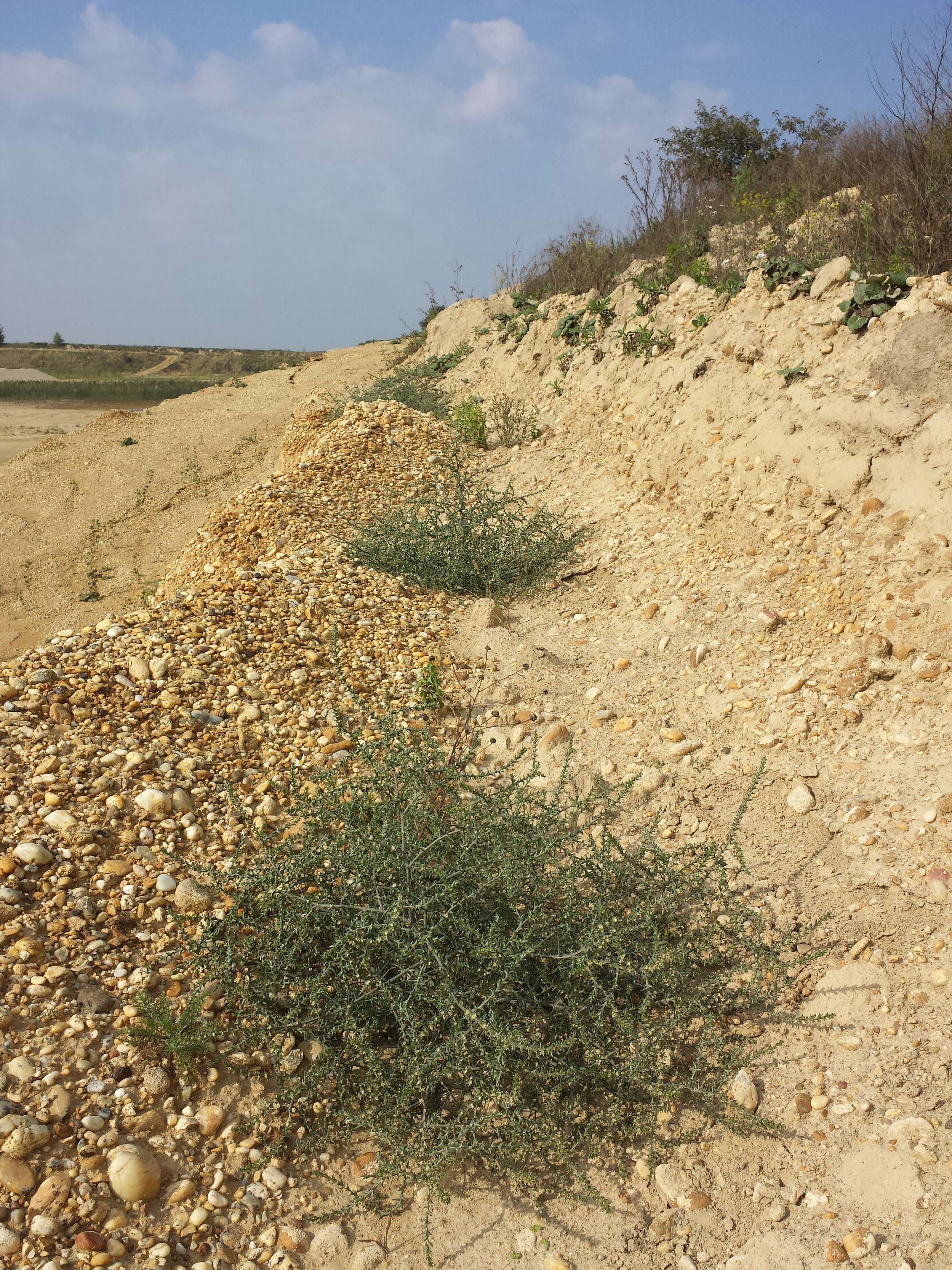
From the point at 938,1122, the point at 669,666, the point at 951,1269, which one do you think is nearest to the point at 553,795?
the point at 669,666

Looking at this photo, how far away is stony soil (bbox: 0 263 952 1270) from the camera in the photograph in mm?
1996

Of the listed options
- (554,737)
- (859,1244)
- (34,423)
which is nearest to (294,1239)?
(859,1244)

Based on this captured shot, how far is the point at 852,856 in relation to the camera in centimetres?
280

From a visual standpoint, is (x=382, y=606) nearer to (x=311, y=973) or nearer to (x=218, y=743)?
(x=218, y=743)

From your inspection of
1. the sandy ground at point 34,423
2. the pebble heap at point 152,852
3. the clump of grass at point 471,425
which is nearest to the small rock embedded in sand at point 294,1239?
the pebble heap at point 152,852

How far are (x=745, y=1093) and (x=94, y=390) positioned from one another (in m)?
36.9

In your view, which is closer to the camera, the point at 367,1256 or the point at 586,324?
the point at 367,1256

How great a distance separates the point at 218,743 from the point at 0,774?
2.63ft

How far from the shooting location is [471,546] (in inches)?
202

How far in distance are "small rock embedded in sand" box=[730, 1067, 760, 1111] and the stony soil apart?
13 millimetres

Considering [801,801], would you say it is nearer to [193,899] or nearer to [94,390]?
[193,899]

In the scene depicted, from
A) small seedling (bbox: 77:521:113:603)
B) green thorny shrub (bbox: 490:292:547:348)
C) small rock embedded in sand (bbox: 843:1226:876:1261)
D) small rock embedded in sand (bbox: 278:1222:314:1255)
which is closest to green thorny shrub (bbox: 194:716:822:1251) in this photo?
small rock embedded in sand (bbox: 278:1222:314:1255)

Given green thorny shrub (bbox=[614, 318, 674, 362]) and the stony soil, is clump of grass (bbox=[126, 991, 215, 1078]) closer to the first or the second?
the stony soil

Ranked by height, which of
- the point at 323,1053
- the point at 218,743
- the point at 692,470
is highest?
the point at 692,470
